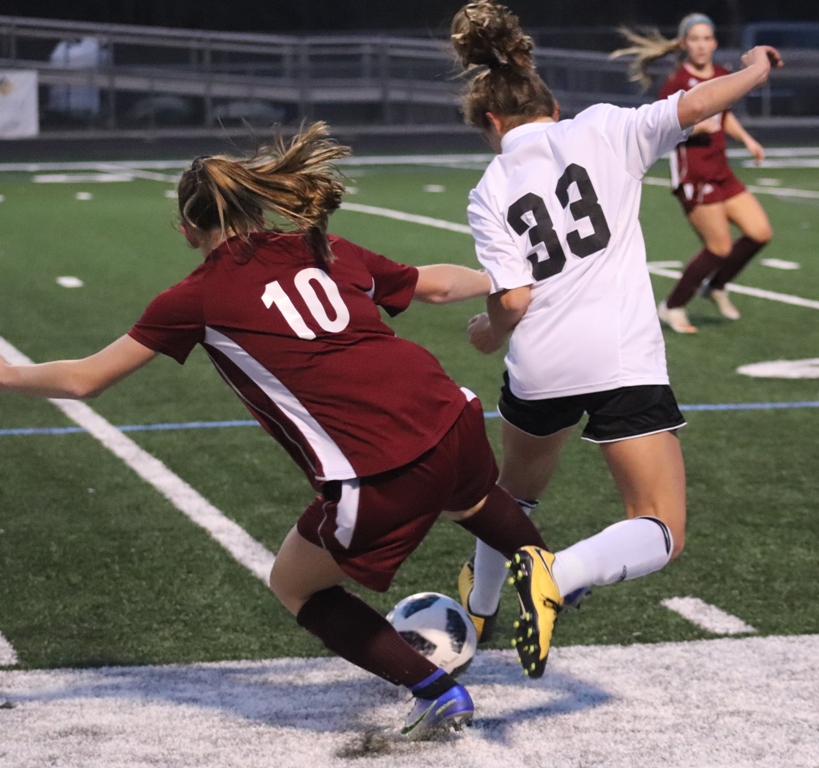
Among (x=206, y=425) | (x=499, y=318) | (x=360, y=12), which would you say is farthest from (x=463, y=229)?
(x=360, y=12)

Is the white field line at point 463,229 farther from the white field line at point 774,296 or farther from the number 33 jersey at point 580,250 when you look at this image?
the number 33 jersey at point 580,250

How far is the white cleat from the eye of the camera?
10.8 m

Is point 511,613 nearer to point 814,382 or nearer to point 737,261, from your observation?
point 814,382

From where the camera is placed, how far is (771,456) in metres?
7.30

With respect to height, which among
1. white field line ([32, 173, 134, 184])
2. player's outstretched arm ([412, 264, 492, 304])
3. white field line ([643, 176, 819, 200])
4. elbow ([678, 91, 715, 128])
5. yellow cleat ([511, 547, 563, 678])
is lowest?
white field line ([32, 173, 134, 184])

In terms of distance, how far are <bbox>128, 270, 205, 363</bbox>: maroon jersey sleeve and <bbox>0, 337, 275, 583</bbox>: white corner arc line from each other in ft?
6.54

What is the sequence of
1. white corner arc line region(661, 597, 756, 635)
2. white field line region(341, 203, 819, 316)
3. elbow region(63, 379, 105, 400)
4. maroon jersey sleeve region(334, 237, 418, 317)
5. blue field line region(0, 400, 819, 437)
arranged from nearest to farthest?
elbow region(63, 379, 105, 400), maroon jersey sleeve region(334, 237, 418, 317), white corner arc line region(661, 597, 756, 635), blue field line region(0, 400, 819, 437), white field line region(341, 203, 819, 316)

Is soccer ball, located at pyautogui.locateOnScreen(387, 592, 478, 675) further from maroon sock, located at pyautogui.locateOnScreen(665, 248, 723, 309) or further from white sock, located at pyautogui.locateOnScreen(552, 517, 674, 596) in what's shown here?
maroon sock, located at pyautogui.locateOnScreen(665, 248, 723, 309)

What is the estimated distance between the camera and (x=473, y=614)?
475cm

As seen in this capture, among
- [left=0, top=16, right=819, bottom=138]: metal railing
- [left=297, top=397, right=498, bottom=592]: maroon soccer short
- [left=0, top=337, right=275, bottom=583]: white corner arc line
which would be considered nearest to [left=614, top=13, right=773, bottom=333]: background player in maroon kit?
[left=0, top=337, right=275, bottom=583]: white corner arc line

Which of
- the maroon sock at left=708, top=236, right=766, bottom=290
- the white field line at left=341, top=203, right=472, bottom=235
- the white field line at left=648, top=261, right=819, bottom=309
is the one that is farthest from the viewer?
the white field line at left=341, top=203, right=472, bottom=235

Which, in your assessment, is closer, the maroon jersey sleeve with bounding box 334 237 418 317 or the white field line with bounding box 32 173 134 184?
the maroon jersey sleeve with bounding box 334 237 418 317

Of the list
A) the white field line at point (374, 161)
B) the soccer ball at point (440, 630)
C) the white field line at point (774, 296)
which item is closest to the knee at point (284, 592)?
the soccer ball at point (440, 630)

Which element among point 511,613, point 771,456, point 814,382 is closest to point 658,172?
point 814,382
